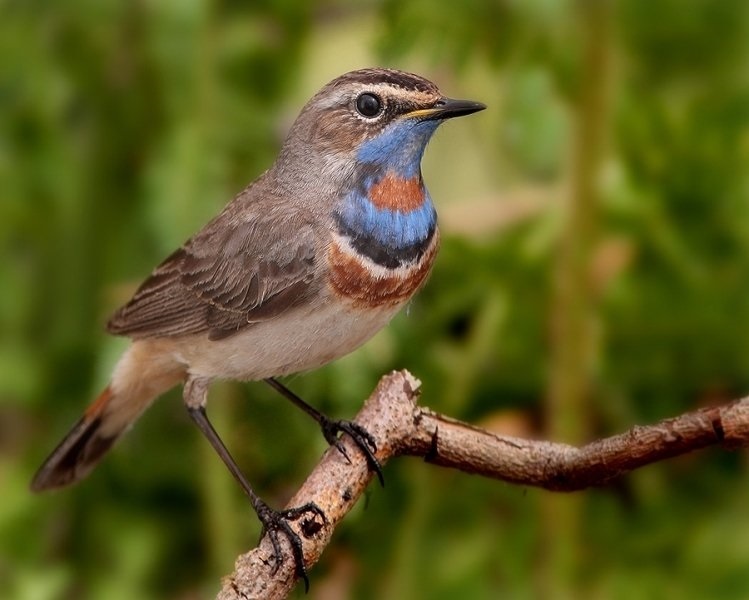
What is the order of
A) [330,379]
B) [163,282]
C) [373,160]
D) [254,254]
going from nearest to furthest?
[373,160] → [254,254] → [163,282] → [330,379]

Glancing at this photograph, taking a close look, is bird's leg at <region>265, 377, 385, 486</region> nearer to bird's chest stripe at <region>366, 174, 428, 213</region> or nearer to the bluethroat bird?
the bluethroat bird

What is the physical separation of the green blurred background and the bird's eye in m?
0.96

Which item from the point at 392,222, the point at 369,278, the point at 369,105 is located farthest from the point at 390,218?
the point at 369,105

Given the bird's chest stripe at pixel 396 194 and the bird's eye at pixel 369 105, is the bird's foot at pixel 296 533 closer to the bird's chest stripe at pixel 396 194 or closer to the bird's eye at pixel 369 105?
the bird's chest stripe at pixel 396 194

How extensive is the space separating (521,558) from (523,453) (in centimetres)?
174

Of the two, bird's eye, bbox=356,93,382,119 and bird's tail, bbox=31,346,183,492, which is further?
bird's tail, bbox=31,346,183,492

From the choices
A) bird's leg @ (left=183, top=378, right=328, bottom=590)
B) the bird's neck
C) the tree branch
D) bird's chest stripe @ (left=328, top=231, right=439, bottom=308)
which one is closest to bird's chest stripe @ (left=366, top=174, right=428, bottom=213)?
the bird's neck

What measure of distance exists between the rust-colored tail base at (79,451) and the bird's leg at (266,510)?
1.06 feet

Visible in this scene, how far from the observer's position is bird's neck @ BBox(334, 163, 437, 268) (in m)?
3.11

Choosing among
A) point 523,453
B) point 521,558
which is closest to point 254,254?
point 523,453

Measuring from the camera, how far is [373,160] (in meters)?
3.16

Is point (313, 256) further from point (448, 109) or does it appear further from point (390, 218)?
point (448, 109)

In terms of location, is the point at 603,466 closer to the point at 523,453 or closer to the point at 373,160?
the point at 523,453

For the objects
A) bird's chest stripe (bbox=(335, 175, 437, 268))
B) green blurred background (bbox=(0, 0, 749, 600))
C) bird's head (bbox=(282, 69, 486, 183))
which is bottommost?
green blurred background (bbox=(0, 0, 749, 600))
